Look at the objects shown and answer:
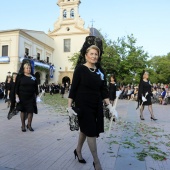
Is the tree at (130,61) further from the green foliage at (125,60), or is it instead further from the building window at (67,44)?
the building window at (67,44)

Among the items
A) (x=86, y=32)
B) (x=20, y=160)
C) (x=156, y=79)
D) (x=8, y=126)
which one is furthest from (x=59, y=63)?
(x=20, y=160)

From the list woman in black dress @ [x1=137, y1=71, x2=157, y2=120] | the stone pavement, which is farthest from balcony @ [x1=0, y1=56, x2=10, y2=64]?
the stone pavement

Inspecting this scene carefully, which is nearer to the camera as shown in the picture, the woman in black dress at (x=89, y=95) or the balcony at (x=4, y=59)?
the woman in black dress at (x=89, y=95)

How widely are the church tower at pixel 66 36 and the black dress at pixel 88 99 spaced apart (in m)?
40.1

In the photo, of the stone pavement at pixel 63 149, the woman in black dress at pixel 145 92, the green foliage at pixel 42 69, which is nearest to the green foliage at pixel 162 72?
the green foliage at pixel 42 69

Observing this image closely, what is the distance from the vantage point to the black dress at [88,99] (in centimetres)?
361

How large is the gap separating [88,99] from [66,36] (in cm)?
4202

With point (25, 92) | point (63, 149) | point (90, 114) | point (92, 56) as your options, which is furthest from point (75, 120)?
point (25, 92)

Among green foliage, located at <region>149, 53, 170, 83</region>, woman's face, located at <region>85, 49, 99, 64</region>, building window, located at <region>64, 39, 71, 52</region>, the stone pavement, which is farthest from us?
green foliage, located at <region>149, 53, 170, 83</region>

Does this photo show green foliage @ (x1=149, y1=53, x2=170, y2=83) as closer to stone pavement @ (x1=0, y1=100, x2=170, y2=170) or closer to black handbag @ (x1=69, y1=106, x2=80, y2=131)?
stone pavement @ (x1=0, y1=100, x2=170, y2=170)

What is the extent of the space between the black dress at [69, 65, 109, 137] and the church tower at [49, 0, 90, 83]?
40137mm

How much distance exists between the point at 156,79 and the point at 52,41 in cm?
2924

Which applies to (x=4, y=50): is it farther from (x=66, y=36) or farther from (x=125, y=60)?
(x=125, y=60)

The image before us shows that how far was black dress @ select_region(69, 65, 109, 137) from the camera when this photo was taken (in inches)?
142
